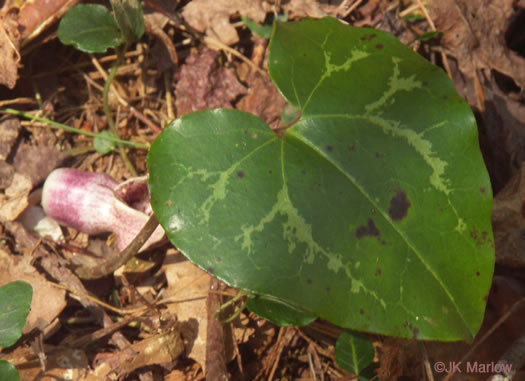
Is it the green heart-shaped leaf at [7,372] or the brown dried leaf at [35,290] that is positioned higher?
the green heart-shaped leaf at [7,372]

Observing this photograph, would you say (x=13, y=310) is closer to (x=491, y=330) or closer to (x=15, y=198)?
(x=15, y=198)

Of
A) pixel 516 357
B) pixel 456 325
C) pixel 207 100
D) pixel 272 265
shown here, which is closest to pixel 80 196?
pixel 207 100

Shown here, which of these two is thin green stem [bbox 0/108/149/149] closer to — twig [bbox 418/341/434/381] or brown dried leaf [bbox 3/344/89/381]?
brown dried leaf [bbox 3/344/89/381]

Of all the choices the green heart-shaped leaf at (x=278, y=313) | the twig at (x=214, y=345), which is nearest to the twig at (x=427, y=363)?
the green heart-shaped leaf at (x=278, y=313)

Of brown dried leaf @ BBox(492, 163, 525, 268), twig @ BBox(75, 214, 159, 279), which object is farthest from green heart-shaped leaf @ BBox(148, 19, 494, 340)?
brown dried leaf @ BBox(492, 163, 525, 268)

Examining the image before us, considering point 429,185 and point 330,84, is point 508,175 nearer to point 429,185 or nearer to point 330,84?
point 429,185

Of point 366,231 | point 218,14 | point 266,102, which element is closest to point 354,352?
point 366,231

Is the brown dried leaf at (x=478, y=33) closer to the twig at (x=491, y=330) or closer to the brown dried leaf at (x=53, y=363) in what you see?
the twig at (x=491, y=330)
